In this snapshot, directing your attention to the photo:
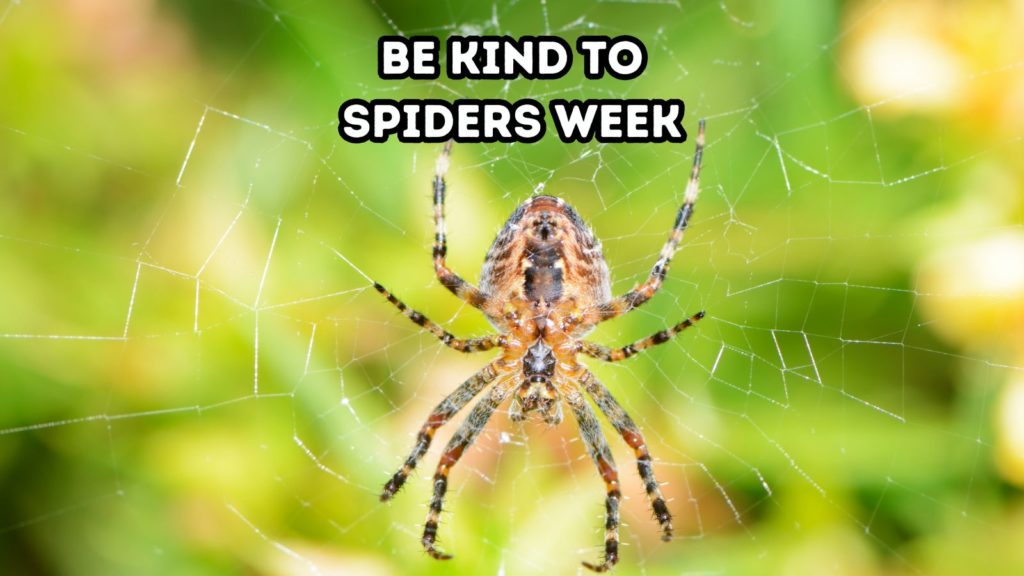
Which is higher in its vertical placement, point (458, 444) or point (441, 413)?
point (441, 413)

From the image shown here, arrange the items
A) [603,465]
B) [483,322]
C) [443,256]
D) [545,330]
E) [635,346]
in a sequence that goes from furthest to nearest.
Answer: [483,322] → [545,330] → [603,465] → [443,256] → [635,346]

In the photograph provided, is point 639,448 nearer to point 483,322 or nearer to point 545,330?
point 545,330

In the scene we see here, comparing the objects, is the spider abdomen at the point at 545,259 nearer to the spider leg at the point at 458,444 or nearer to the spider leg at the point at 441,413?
the spider leg at the point at 441,413

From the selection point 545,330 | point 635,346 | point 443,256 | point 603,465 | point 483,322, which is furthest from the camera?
point 483,322

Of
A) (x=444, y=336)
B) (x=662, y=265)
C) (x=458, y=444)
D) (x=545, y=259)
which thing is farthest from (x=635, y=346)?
(x=458, y=444)

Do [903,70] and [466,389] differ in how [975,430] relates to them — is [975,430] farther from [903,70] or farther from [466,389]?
[466,389]

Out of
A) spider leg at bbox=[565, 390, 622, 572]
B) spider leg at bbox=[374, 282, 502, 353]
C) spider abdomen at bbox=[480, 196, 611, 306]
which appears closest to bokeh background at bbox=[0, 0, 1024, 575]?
spider leg at bbox=[565, 390, 622, 572]

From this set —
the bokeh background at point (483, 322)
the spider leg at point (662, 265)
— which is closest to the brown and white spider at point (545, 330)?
the spider leg at point (662, 265)
